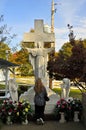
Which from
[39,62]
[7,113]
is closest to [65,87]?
[39,62]

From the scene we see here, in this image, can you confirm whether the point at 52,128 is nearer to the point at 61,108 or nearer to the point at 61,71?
the point at 61,108

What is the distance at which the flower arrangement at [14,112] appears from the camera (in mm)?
11249

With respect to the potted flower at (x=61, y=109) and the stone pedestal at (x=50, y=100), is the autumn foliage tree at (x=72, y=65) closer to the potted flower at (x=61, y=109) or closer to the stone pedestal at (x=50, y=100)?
the stone pedestal at (x=50, y=100)

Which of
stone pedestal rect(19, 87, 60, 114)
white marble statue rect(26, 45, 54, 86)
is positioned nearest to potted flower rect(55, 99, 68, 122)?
stone pedestal rect(19, 87, 60, 114)

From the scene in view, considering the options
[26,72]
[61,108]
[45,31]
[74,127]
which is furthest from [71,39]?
[26,72]

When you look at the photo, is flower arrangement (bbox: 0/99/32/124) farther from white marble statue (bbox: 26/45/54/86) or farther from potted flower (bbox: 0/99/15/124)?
white marble statue (bbox: 26/45/54/86)

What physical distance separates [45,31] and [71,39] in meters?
4.61

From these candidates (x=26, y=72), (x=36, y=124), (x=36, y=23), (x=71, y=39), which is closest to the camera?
(x=36, y=124)

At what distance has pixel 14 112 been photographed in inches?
446

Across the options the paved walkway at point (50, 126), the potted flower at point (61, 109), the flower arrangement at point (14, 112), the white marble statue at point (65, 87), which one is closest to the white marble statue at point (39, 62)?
the white marble statue at point (65, 87)

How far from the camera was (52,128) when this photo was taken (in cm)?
1045

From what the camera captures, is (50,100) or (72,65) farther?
(72,65)

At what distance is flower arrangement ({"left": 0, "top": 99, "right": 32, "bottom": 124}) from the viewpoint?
36.9 feet

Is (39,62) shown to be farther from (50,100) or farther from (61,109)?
(61,109)
